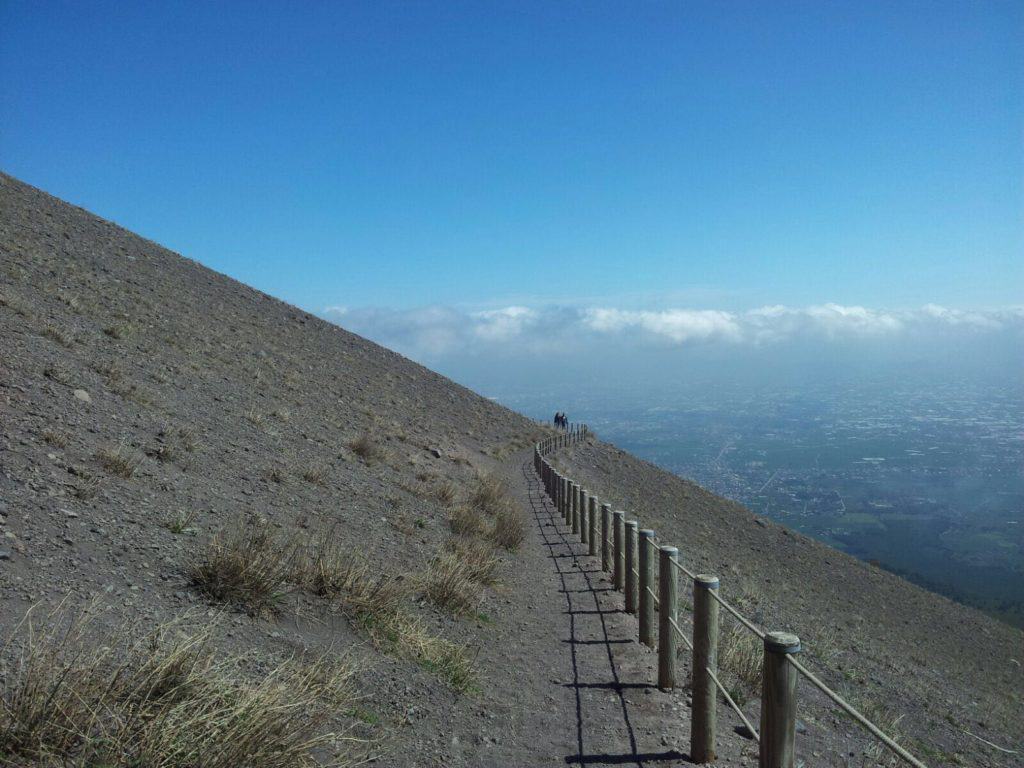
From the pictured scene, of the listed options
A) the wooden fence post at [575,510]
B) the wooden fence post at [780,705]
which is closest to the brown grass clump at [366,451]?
the wooden fence post at [575,510]

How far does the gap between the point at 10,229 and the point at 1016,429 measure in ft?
777

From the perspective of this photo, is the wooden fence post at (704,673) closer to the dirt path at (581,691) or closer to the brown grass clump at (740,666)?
the dirt path at (581,691)

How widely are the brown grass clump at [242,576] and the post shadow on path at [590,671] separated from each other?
113 inches

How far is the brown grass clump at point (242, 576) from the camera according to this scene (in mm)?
5574

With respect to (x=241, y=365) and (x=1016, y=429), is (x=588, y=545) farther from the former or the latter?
(x=1016, y=429)

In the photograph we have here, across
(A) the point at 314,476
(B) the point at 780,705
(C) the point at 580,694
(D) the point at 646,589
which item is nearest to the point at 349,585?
(C) the point at 580,694

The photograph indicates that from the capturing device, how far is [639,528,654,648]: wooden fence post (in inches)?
291

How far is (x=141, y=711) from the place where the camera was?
317 centimetres

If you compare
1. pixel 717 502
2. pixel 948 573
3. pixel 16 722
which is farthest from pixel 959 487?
pixel 16 722

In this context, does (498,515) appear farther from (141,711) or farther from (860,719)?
(860,719)

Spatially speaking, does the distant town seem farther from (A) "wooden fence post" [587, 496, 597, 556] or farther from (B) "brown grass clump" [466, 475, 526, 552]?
(A) "wooden fence post" [587, 496, 597, 556]

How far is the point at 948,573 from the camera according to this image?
5828cm

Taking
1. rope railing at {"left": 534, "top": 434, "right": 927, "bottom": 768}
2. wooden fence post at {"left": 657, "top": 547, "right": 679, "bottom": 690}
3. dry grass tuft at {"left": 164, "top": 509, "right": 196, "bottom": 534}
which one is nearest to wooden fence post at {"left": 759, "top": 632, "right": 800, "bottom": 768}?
rope railing at {"left": 534, "top": 434, "right": 927, "bottom": 768}

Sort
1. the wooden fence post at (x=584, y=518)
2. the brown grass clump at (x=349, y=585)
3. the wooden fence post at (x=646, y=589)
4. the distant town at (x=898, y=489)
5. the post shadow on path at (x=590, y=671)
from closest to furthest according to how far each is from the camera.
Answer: the post shadow on path at (x=590, y=671) → the brown grass clump at (x=349, y=585) → the wooden fence post at (x=646, y=589) → the wooden fence post at (x=584, y=518) → the distant town at (x=898, y=489)
